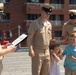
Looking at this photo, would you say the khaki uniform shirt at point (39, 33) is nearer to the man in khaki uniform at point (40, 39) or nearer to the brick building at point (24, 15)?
the man in khaki uniform at point (40, 39)

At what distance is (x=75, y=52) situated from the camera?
7062mm

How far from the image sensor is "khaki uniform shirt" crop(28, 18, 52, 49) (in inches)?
289

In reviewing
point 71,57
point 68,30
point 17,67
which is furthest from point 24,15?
point 71,57

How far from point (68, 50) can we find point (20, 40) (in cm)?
181

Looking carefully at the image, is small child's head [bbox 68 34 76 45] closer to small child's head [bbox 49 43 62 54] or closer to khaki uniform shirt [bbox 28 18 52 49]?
khaki uniform shirt [bbox 28 18 52 49]

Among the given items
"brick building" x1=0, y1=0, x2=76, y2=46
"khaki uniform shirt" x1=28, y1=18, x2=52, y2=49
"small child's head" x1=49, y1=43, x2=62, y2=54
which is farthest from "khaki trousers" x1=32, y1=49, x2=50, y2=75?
"brick building" x1=0, y1=0, x2=76, y2=46

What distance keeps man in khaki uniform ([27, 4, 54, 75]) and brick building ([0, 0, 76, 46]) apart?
33.1 meters

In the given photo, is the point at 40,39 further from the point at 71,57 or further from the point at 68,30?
the point at 71,57

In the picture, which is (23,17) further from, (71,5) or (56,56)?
(56,56)

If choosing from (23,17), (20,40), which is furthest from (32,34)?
(23,17)

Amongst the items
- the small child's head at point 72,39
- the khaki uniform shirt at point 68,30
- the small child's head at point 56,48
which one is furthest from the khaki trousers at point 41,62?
the small child's head at point 72,39

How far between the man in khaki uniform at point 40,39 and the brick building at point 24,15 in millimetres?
33060

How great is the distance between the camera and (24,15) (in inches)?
1635

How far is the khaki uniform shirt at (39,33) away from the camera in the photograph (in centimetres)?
735
